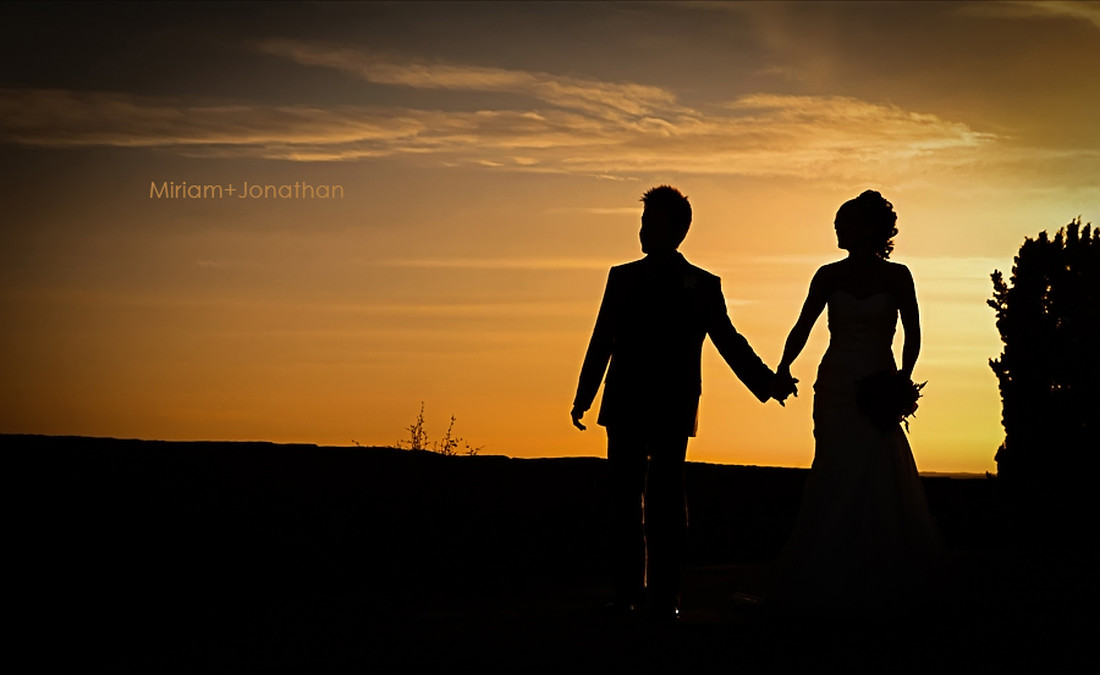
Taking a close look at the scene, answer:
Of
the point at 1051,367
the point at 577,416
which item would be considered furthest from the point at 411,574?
the point at 1051,367

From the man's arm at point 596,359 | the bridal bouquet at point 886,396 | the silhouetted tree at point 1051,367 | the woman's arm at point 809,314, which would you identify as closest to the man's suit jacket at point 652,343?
the man's arm at point 596,359

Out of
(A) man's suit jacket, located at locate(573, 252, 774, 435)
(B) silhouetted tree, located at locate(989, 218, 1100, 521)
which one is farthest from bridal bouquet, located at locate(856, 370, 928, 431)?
(B) silhouetted tree, located at locate(989, 218, 1100, 521)

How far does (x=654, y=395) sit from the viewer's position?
26.4 feet

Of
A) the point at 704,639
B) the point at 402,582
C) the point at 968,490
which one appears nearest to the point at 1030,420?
the point at 968,490

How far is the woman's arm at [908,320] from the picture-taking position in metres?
8.20

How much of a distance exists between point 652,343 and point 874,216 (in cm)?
169

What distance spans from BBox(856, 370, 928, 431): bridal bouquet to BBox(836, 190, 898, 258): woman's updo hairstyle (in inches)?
33.5

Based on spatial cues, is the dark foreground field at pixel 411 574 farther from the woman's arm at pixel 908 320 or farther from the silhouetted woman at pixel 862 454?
the woman's arm at pixel 908 320

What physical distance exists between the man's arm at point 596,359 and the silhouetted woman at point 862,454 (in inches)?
52.8

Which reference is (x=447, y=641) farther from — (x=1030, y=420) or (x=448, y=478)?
(x=1030, y=420)

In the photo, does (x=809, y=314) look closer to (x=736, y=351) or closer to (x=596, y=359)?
(x=736, y=351)

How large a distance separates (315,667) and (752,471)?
13.4 meters

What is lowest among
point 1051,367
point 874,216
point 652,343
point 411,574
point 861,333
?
point 411,574

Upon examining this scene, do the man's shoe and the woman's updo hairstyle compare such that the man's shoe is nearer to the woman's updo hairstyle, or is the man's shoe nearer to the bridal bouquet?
the bridal bouquet
